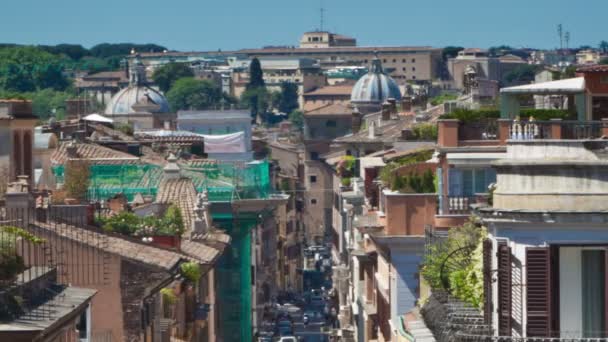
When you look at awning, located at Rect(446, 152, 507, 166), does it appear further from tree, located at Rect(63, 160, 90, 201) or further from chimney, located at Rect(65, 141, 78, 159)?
chimney, located at Rect(65, 141, 78, 159)

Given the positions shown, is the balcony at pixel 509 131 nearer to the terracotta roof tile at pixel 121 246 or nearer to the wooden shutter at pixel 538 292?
the wooden shutter at pixel 538 292

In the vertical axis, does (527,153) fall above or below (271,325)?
above

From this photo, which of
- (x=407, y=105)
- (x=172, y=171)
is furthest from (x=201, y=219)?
(x=407, y=105)

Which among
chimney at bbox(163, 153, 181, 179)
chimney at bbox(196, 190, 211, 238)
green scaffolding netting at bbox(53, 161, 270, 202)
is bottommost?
chimney at bbox(196, 190, 211, 238)

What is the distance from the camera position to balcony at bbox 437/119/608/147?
68.2 feet

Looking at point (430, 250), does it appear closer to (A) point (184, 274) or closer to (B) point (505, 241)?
(B) point (505, 241)

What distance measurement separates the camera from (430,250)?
29.8 metres

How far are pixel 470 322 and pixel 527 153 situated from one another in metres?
2.50

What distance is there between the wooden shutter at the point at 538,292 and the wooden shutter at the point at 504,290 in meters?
0.50

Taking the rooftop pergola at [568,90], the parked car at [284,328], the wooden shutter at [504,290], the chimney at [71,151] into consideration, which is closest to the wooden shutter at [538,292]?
the wooden shutter at [504,290]

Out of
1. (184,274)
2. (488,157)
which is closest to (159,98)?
(184,274)

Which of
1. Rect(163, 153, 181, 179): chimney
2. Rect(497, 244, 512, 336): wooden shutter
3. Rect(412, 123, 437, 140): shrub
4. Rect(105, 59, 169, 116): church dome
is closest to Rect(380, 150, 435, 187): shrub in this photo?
Rect(412, 123, 437, 140): shrub

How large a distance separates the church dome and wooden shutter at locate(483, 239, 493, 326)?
143438 mm

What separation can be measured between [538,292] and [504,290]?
773mm
